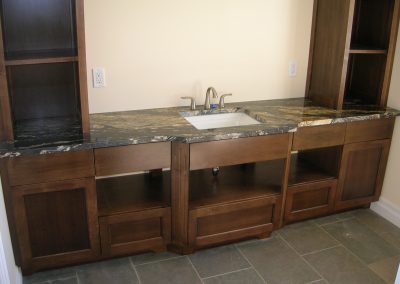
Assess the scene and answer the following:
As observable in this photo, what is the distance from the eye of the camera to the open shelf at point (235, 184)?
2446mm

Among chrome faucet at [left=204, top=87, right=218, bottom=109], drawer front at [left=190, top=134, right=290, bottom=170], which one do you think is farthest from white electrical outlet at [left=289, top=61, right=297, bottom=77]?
drawer front at [left=190, top=134, right=290, bottom=170]

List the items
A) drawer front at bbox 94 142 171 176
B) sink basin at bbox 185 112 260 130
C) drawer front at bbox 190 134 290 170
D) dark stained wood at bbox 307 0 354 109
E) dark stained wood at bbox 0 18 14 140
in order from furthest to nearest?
sink basin at bbox 185 112 260 130
dark stained wood at bbox 307 0 354 109
drawer front at bbox 190 134 290 170
drawer front at bbox 94 142 171 176
dark stained wood at bbox 0 18 14 140

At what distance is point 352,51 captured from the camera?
2619 mm

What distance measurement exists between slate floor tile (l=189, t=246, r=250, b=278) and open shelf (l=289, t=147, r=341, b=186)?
0.59 meters

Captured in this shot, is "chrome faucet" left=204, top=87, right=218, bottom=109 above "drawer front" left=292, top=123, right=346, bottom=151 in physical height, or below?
above

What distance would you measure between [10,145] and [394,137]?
8.02ft

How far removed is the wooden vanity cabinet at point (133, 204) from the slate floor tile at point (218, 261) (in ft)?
0.76

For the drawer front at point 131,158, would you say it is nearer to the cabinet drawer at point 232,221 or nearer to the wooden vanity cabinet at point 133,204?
the wooden vanity cabinet at point 133,204

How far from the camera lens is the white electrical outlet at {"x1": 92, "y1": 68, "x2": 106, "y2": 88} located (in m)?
2.46

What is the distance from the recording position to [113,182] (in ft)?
8.54

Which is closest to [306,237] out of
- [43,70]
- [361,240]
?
Result: [361,240]

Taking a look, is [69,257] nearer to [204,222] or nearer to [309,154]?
[204,222]

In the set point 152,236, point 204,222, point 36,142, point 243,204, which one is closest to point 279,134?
point 243,204

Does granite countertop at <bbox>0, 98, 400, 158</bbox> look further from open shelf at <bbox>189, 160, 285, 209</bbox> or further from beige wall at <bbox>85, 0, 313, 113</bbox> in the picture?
open shelf at <bbox>189, 160, 285, 209</bbox>
